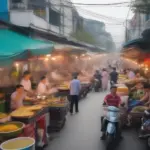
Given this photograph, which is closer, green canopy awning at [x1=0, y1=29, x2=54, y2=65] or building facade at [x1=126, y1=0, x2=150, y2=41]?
green canopy awning at [x1=0, y1=29, x2=54, y2=65]

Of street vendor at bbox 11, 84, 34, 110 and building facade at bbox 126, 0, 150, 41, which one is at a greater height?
building facade at bbox 126, 0, 150, 41

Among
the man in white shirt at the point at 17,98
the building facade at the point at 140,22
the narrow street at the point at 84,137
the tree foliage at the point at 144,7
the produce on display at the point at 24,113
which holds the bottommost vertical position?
the narrow street at the point at 84,137

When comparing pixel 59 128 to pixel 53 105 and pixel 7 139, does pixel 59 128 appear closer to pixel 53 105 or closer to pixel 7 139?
pixel 53 105

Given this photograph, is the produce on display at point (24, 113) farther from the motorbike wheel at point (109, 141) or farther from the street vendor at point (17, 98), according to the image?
the motorbike wheel at point (109, 141)

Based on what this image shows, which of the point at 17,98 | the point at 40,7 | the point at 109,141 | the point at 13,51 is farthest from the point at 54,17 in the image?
the point at 109,141

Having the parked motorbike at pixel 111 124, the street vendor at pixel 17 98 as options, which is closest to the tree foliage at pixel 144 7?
the parked motorbike at pixel 111 124

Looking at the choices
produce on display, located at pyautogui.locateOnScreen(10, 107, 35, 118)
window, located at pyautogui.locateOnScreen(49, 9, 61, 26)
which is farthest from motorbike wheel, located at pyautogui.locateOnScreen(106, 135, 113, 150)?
window, located at pyautogui.locateOnScreen(49, 9, 61, 26)

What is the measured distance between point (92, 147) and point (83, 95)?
429 inches

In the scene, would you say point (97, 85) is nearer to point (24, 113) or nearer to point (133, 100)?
point (133, 100)

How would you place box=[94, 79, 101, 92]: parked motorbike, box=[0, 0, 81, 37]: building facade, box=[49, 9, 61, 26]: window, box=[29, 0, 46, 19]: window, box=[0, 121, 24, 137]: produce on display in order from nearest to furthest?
box=[0, 121, 24, 137]: produce on display
box=[0, 0, 81, 37]: building facade
box=[94, 79, 101, 92]: parked motorbike
box=[29, 0, 46, 19]: window
box=[49, 9, 61, 26]: window

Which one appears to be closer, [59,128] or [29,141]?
[29,141]

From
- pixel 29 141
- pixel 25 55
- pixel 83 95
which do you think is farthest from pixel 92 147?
pixel 83 95

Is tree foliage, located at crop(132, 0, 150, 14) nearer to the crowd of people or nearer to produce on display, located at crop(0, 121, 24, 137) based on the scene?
the crowd of people

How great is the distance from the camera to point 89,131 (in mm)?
9766
